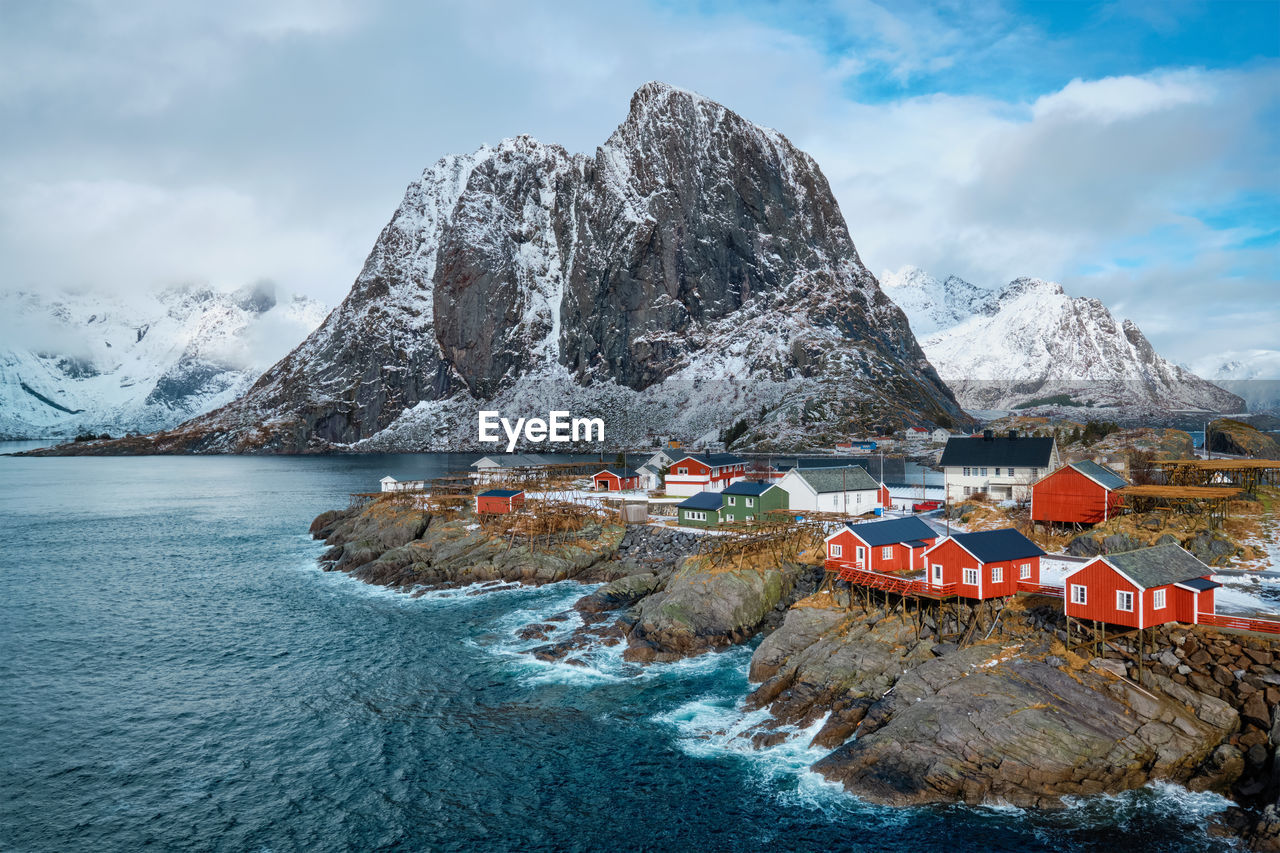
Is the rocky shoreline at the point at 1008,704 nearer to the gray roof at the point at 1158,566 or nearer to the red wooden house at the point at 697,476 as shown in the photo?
the gray roof at the point at 1158,566

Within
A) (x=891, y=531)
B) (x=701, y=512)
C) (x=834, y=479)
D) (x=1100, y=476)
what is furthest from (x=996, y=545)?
(x=701, y=512)

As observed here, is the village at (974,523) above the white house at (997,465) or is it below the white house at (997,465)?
below

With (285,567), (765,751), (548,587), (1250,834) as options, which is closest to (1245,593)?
(1250,834)

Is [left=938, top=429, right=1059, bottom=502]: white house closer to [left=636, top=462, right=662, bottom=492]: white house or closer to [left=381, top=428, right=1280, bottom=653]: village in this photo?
[left=381, top=428, right=1280, bottom=653]: village

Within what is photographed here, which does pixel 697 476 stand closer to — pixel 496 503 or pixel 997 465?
pixel 496 503

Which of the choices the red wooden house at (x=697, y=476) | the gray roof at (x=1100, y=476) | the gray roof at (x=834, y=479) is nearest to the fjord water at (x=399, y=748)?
the gray roof at (x=834, y=479)

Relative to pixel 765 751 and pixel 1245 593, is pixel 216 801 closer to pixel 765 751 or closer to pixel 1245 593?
pixel 765 751
